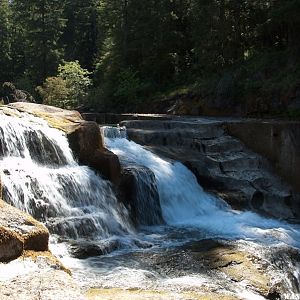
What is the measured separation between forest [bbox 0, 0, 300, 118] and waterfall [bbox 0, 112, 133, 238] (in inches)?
377

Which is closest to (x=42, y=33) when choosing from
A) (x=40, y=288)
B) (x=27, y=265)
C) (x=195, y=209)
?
(x=195, y=209)

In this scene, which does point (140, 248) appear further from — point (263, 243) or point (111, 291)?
point (111, 291)

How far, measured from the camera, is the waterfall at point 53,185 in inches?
383

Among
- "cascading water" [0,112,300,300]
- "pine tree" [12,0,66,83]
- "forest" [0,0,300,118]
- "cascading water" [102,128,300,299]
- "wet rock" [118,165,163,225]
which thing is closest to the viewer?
"cascading water" [0,112,300,300]

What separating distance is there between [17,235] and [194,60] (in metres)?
21.8

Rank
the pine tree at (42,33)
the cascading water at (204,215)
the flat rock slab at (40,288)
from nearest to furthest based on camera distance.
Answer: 1. the flat rock slab at (40,288)
2. the cascading water at (204,215)
3. the pine tree at (42,33)

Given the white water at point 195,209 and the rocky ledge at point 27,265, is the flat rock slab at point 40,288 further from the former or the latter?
the white water at point 195,209

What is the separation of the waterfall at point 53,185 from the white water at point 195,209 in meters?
1.60

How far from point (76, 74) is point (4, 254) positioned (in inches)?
888

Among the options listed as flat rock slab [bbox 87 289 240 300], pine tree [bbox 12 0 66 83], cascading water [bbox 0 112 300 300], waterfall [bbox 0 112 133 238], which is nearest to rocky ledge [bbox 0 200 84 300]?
flat rock slab [bbox 87 289 240 300]

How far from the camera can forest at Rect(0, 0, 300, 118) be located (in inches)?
816

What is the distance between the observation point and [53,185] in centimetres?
1040

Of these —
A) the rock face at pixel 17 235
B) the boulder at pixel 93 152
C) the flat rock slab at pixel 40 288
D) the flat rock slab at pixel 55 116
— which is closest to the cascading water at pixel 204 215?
the boulder at pixel 93 152

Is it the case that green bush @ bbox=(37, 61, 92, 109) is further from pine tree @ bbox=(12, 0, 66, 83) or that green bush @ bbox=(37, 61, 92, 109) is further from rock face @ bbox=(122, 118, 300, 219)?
rock face @ bbox=(122, 118, 300, 219)
